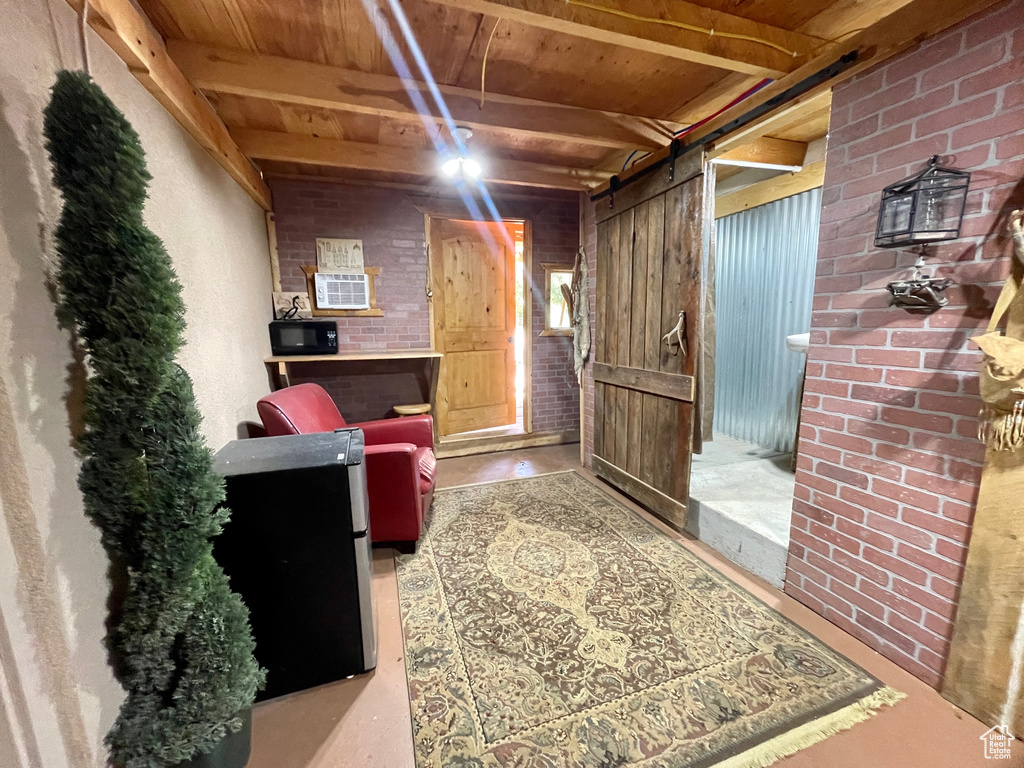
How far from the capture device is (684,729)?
3.97ft

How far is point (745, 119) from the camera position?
1.82 m

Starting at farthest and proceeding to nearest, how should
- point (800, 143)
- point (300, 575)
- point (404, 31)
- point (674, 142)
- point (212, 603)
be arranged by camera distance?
point (800, 143)
point (674, 142)
point (404, 31)
point (300, 575)
point (212, 603)

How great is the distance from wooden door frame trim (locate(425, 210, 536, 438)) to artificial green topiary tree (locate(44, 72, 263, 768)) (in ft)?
8.73

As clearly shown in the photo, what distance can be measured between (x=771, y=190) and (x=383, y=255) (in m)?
3.06

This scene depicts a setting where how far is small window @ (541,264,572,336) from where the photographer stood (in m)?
3.92

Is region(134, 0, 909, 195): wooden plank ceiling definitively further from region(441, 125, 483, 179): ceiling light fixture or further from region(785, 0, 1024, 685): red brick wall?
region(785, 0, 1024, 685): red brick wall

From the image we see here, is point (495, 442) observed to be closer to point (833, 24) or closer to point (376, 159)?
point (376, 159)


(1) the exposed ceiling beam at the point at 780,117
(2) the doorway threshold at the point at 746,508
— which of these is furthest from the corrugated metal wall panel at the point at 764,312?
(1) the exposed ceiling beam at the point at 780,117

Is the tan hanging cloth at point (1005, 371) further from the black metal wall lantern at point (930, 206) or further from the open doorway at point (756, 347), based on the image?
the open doorway at point (756, 347)

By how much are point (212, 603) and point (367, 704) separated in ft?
2.17

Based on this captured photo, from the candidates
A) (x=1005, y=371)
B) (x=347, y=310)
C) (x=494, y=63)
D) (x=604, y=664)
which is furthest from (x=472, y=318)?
(x=1005, y=371)

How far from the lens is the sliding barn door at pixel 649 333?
2.16 metres

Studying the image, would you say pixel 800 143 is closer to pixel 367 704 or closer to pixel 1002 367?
pixel 1002 367

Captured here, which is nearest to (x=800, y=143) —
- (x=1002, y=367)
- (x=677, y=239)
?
(x=677, y=239)
